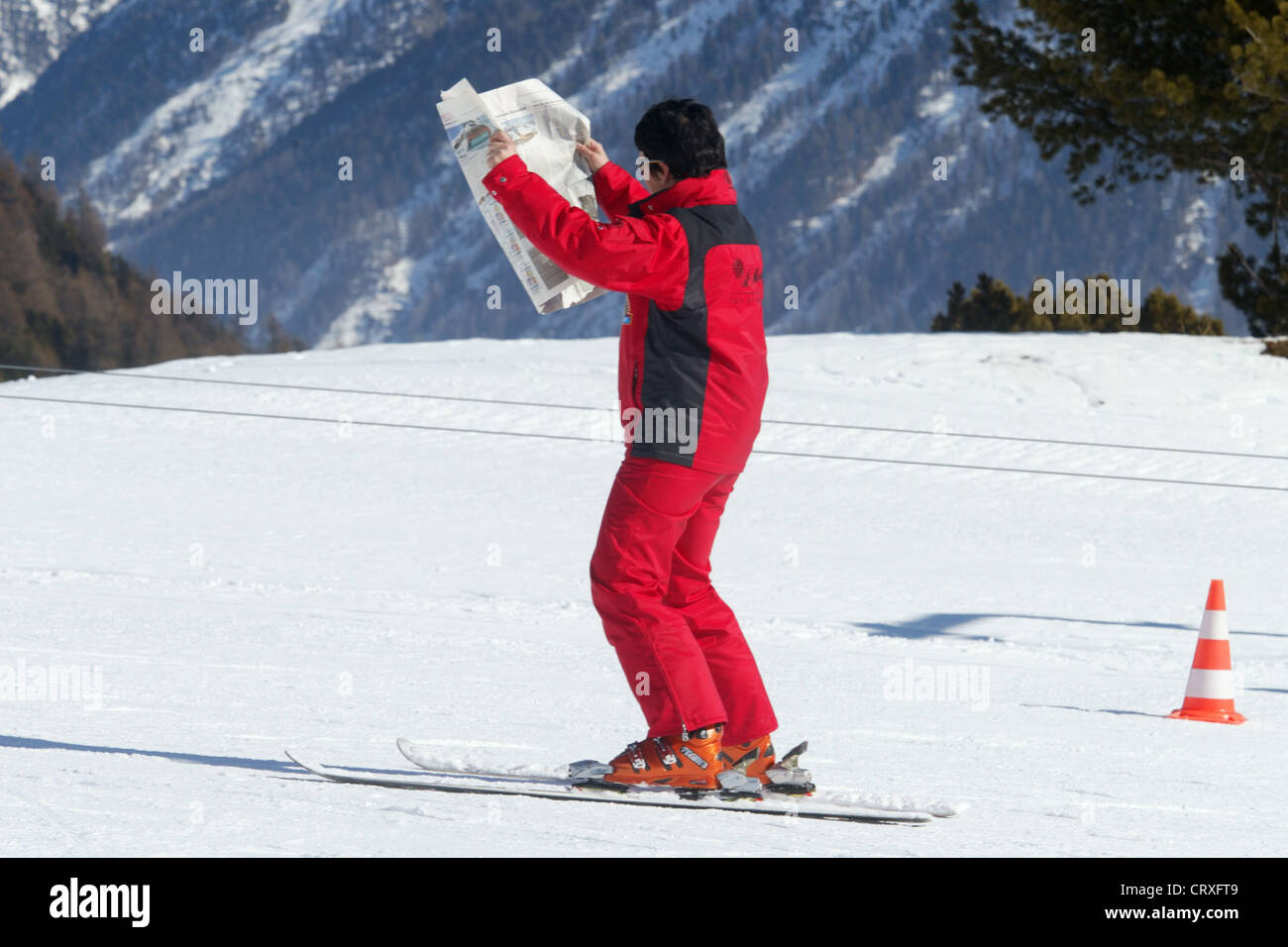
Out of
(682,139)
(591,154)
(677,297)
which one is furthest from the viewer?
(591,154)

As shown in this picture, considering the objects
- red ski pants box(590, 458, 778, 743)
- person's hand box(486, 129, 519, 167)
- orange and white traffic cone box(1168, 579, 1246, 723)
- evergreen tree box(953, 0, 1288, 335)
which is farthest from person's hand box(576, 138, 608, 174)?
evergreen tree box(953, 0, 1288, 335)

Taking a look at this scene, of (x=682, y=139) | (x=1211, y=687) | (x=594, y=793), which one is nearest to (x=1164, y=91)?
(x=1211, y=687)

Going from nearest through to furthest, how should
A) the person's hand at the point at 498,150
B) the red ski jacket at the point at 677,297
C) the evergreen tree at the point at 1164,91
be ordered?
the red ski jacket at the point at 677,297 → the person's hand at the point at 498,150 → the evergreen tree at the point at 1164,91

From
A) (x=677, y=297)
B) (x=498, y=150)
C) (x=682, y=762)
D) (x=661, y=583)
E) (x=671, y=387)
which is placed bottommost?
(x=682, y=762)

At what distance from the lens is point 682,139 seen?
4.34 metres

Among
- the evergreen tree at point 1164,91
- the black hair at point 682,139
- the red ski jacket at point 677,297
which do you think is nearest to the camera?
the red ski jacket at point 677,297

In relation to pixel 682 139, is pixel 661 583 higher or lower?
lower

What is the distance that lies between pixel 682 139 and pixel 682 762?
1.66m

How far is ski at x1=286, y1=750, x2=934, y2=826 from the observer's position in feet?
14.2

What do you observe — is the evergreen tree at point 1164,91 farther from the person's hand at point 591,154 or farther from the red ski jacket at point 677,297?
the red ski jacket at point 677,297

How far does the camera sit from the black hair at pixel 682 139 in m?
4.35

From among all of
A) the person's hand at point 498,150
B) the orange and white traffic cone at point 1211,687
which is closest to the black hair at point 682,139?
the person's hand at point 498,150

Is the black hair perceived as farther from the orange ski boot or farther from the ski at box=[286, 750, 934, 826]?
the ski at box=[286, 750, 934, 826]

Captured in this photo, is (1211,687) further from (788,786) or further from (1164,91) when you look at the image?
(1164,91)
